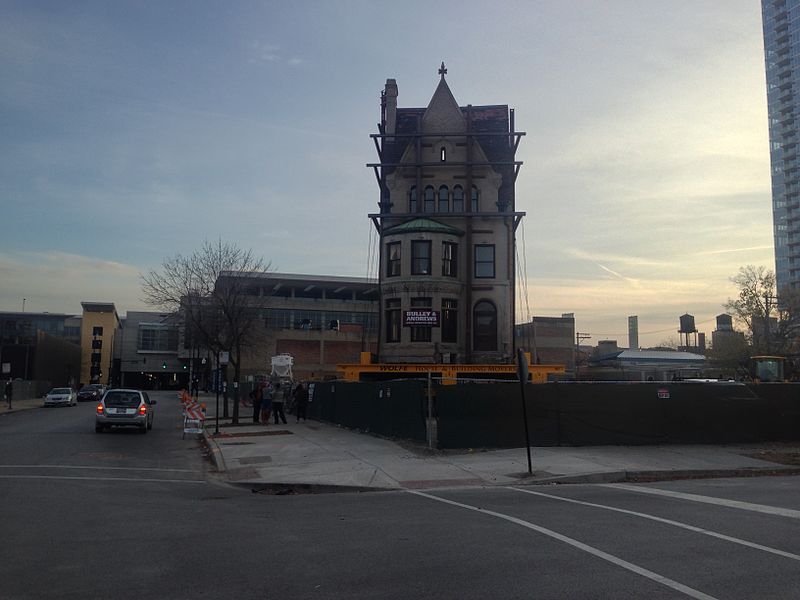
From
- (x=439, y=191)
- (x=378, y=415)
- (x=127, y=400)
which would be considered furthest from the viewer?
(x=439, y=191)

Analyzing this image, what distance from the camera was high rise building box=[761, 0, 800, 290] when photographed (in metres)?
146

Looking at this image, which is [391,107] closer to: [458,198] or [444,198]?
[444,198]

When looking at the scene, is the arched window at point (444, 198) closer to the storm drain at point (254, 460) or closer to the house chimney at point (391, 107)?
the house chimney at point (391, 107)

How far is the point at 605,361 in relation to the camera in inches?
3585

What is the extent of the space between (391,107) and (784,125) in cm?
13304

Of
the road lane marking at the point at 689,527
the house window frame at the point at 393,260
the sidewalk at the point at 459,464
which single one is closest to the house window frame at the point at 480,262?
the house window frame at the point at 393,260

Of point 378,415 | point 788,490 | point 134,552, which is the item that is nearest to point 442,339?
point 378,415

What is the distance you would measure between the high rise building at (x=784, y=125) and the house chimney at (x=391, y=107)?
411 feet

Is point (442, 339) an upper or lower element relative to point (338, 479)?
upper

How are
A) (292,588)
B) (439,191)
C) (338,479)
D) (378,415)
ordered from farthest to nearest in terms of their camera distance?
(439,191) < (378,415) < (338,479) < (292,588)

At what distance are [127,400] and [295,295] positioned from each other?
70891 mm

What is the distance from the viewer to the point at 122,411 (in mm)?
26031

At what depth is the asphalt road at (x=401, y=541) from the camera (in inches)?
254

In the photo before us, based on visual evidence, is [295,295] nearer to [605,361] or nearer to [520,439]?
[605,361]
